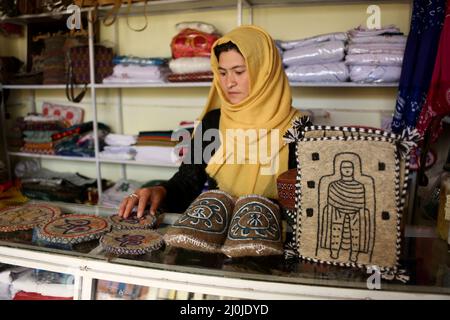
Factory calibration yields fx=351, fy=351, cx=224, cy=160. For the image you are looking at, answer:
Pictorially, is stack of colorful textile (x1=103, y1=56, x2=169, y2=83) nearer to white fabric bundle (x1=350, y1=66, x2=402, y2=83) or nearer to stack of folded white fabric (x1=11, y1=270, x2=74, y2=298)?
white fabric bundle (x1=350, y1=66, x2=402, y2=83)

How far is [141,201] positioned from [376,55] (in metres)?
1.35

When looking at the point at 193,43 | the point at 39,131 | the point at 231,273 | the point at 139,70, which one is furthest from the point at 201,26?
the point at 231,273

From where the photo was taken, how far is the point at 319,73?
1758mm

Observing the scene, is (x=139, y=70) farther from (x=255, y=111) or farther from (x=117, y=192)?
(x=255, y=111)

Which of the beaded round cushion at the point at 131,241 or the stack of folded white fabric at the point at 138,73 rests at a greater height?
the stack of folded white fabric at the point at 138,73

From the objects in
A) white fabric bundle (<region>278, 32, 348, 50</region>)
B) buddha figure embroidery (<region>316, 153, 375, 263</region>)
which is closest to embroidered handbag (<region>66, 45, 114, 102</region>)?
white fabric bundle (<region>278, 32, 348, 50</region>)

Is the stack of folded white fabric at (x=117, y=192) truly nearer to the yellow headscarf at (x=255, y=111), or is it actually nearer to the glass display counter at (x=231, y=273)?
the yellow headscarf at (x=255, y=111)

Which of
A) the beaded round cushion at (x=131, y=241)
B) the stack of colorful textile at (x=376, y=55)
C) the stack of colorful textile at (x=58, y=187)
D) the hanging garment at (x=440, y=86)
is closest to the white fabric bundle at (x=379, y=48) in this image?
the stack of colorful textile at (x=376, y=55)

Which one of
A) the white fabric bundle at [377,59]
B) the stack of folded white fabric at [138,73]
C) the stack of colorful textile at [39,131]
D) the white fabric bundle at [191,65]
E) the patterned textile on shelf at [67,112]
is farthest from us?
the patterned textile on shelf at [67,112]

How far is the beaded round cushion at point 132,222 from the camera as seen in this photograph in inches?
31.8

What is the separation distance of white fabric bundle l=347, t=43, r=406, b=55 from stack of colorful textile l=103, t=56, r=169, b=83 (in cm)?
107

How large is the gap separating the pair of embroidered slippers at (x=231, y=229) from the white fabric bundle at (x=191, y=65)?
4.46 feet

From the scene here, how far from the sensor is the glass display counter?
0.58m
